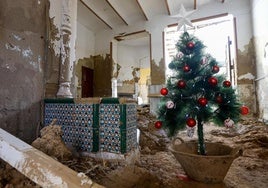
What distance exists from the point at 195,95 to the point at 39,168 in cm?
117

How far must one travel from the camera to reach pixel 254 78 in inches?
165

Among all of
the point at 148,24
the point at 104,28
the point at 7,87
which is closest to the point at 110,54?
the point at 104,28

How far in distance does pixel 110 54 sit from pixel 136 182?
549 cm

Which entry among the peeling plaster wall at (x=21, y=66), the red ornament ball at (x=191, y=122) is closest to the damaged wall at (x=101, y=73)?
the peeling plaster wall at (x=21, y=66)

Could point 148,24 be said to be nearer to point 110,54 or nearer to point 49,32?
point 110,54

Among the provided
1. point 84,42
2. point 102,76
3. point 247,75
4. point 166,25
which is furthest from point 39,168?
point 84,42

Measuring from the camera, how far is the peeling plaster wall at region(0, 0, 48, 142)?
4.36 feet

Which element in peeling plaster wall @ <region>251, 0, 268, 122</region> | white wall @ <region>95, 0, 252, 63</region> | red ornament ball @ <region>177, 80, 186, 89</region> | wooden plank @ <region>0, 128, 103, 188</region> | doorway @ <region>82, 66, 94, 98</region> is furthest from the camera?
doorway @ <region>82, 66, 94, 98</region>

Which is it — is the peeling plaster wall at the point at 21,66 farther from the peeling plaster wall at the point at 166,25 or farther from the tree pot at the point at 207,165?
the peeling plaster wall at the point at 166,25

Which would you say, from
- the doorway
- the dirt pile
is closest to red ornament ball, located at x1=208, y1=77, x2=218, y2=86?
the dirt pile

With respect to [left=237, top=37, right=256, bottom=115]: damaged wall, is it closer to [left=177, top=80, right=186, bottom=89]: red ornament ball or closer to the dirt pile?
[left=177, top=80, right=186, bottom=89]: red ornament ball

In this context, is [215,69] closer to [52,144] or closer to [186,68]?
[186,68]

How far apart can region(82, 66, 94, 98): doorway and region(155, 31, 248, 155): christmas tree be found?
15.8 ft

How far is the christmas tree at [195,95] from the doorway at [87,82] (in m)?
4.81
